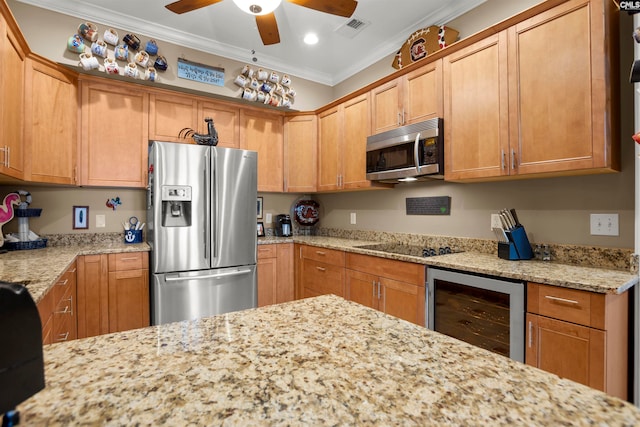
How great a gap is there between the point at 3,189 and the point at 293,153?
8.62 ft

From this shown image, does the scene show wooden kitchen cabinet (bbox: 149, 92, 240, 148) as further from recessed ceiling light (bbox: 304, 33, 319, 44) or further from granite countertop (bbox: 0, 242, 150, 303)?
granite countertop (bbox: 0, 242, 150, 303)

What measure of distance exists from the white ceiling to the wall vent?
1.5 inches

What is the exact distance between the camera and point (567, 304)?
1.51 metres

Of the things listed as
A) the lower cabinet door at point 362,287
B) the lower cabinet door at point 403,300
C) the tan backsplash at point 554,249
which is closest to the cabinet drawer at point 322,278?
the lower cabinet door at point 362,287

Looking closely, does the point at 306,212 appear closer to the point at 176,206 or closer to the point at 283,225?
the point at 283,225

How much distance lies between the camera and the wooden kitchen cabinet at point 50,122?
2.39 meters

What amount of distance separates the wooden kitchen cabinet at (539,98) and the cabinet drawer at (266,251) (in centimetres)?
193

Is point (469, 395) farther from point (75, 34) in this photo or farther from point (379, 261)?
point (75, 34)

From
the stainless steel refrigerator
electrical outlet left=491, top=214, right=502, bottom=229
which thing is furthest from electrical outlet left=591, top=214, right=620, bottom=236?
the stainless steel refrigerator

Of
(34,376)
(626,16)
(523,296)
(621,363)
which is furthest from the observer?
(626,16)

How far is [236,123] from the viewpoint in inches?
138

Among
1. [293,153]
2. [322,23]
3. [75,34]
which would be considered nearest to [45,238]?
[75,34]

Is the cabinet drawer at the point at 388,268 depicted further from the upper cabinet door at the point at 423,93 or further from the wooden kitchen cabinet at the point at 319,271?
the upper cabinet door at the point at 423,93

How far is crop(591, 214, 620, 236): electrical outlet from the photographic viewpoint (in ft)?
6.03
